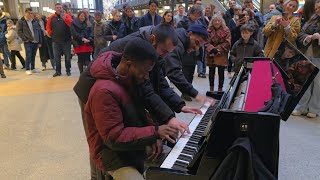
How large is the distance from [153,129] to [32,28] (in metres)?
6.86

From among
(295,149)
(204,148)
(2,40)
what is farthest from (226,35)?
(2,40)

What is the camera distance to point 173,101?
7.08 feet

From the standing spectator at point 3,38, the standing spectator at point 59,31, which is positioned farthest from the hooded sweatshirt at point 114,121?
the standing spectator at point 3,38

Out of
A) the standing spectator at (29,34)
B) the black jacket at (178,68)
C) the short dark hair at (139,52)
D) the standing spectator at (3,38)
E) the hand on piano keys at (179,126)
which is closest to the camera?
the short dark hair at (139,52)

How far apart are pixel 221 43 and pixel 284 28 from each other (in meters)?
1.29

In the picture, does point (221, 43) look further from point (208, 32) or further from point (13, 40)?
point (13, 40)

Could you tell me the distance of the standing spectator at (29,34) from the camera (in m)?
7.41

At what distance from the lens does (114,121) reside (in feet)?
4.87

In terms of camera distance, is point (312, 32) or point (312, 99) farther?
point (312, 99)

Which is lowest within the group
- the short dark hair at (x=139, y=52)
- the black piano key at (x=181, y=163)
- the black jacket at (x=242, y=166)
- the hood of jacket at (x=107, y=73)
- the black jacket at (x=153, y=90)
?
the black piano key at (x=181, y=163)

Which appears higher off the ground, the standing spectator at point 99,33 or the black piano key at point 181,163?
the standing spectator at point 99,33

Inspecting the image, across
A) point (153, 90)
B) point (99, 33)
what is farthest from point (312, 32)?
point (99, 33)

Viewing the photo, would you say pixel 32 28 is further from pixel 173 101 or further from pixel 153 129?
pixel 153 129

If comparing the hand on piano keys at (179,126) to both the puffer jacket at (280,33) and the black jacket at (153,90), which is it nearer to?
the black jacket at (153,90)
